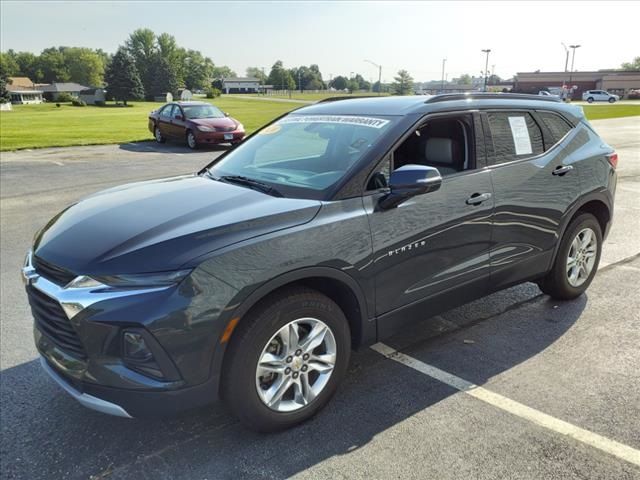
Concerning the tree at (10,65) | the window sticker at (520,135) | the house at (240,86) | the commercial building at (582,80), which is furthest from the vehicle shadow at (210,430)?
the house at (240,86)

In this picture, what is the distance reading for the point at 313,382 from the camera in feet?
9.75

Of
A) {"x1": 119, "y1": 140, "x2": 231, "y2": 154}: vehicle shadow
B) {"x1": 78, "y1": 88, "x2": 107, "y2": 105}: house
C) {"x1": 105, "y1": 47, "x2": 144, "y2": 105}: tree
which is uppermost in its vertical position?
{"x1": 105, "y1": 47, "x2": 144, "y2": 105}: tree

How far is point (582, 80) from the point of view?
97.6 m

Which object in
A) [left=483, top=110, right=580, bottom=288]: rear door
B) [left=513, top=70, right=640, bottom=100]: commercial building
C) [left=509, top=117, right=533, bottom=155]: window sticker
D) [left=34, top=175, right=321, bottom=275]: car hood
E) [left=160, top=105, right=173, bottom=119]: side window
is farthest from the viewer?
[left=513, top=70, right=640, bottom=100]: commercial building

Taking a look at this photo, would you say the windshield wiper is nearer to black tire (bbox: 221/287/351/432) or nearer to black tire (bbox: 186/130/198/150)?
black tire (bbox: 221/287/351/432)

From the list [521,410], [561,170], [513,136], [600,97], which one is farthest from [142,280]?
[600,97]

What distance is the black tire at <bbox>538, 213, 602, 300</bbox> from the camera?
14.3 feet

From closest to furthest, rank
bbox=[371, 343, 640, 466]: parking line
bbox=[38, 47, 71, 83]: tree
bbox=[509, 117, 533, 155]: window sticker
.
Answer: bbox=[371, 343, 640, 466]: parking line → bbox=[509, 117, 533, 155]: window sticker → bbox=[38, 47, 71, 83]: tree

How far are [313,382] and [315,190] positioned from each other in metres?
1.10

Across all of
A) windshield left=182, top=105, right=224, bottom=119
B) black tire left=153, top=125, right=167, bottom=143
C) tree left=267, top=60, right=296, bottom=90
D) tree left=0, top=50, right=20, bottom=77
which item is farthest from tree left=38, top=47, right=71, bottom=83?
windshield left=182, top=105, right=224, bottom=119

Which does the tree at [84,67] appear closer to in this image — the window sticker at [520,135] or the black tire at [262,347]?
the window sticker at [520,135]

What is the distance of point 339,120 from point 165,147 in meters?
16.0

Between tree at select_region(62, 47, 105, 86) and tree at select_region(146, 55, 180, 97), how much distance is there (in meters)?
54.2

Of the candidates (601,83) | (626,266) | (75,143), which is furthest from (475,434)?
(601,83)
